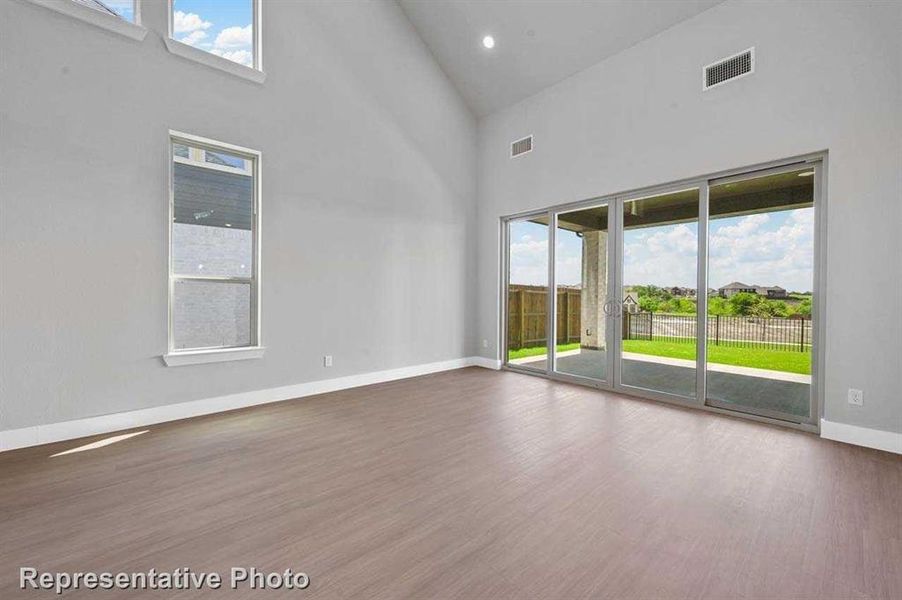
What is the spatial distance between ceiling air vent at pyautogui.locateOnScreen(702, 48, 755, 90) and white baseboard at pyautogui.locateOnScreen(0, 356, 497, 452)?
15.7 feet

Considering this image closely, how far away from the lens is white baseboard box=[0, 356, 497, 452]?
295 centimetres

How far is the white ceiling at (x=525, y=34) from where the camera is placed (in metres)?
4.26

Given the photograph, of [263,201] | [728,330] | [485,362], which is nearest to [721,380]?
[728,330]

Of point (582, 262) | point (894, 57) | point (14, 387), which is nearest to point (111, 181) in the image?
point (14, 387)

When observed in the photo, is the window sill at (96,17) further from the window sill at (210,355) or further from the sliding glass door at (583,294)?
the sliding glass door at (583,294)

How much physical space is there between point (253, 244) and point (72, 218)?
1366 mm

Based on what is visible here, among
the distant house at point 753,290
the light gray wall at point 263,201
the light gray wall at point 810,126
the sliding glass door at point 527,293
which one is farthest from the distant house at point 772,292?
the light gray wall at point 263,201

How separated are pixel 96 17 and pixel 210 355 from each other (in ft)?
9.58

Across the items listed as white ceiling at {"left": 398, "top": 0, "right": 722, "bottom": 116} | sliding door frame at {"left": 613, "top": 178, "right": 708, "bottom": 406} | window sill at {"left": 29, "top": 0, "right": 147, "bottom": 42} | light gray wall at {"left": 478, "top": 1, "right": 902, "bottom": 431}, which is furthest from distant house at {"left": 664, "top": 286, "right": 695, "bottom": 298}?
window sill at {"left": 29, "top": 0, "right": 147, "bottom": 42}

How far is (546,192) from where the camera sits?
5445 mm

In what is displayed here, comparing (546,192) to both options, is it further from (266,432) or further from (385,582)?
(385,582)

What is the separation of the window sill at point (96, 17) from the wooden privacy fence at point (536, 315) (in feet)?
16.6

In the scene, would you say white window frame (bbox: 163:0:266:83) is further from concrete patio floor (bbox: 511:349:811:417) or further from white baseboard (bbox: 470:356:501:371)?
concrete patio floor (bbox: 511:349:811:417)

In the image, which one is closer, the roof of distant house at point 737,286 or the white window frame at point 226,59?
the white window frame at point 226,59
